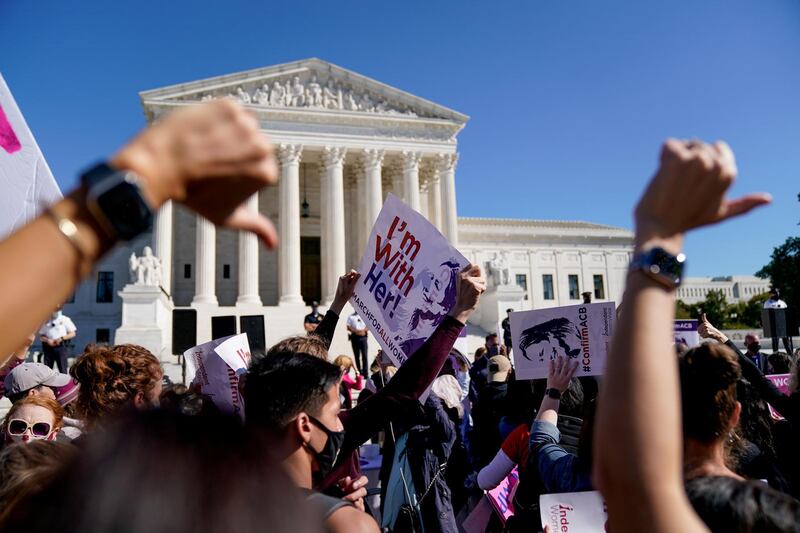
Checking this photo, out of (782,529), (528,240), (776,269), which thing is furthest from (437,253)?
(528,240)

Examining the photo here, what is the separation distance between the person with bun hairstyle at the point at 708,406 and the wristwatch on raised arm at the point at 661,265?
1.05m

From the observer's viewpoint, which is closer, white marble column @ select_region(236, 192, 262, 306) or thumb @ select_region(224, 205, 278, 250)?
thumb @ select_region(224, 205, 278, 250)

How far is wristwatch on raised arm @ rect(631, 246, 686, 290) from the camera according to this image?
1165mm

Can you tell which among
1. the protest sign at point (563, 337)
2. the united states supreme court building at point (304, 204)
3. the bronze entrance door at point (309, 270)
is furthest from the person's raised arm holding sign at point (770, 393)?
the bronze entrance door at point (309, 270)

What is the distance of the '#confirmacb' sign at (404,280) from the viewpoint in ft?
12.1

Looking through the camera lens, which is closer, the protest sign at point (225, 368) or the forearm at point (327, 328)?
the forearm at point (327, 328)

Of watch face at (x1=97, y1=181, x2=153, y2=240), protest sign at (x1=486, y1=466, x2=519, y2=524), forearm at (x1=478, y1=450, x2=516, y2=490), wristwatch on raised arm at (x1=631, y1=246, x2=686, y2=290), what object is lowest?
protest sign at (x1=486, y1=466, x2=519, y2=524)

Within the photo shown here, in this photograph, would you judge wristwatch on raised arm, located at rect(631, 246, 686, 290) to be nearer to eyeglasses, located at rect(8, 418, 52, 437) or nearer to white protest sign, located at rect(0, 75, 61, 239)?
white protest sign, located at rect(0, 75, 61, 239)

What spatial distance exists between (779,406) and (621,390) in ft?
11.2

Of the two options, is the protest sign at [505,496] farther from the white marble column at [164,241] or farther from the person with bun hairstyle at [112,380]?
the white marble column at [164,241]

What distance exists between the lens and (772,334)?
1377 cm

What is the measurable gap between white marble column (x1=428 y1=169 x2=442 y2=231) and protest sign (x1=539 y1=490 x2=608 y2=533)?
34893 millimetres

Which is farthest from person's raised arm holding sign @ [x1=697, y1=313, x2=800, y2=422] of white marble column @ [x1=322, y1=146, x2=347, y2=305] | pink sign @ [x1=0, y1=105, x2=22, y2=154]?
white marble column @ [x1=322, y1=146, x2=347, y2=305]

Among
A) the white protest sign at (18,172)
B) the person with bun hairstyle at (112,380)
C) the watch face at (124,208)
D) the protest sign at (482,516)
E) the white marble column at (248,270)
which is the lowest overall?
the protest sign at (482,516)
